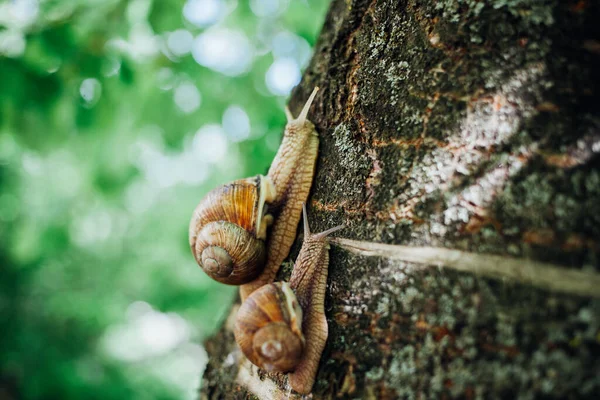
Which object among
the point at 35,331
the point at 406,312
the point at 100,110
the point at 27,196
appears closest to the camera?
the point at 406,312

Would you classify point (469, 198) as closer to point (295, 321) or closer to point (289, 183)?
point (295, 321)

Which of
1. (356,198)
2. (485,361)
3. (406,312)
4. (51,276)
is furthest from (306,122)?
(51,276)

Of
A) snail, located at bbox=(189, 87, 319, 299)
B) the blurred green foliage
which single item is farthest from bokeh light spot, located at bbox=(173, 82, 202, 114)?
snail, located at bbox=(189, 87, 319, 299)

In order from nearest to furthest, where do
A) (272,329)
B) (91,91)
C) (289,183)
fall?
(272,329), (289,183), (91,91)

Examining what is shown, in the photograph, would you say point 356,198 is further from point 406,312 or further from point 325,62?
point 325,62

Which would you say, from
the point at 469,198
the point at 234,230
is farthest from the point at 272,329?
the point at 469,198
